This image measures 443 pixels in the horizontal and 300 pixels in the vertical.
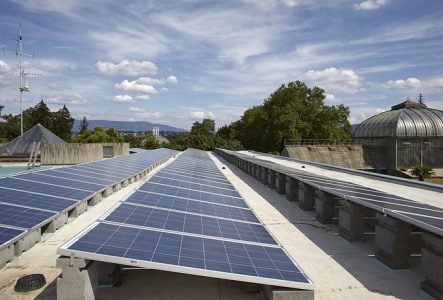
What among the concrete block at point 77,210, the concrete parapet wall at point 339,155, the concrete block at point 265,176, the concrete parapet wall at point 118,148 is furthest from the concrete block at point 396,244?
the concrete parapet wall at point 339,155

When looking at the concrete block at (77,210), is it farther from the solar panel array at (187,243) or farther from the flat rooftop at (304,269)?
the solar panel array at (187,243)

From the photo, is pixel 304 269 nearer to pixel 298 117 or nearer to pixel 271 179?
pixel 271 179

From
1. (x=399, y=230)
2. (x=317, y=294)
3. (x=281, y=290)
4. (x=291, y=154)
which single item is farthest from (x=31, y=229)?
(x=291, y=154)

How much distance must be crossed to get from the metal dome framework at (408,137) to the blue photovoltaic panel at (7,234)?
57585mm

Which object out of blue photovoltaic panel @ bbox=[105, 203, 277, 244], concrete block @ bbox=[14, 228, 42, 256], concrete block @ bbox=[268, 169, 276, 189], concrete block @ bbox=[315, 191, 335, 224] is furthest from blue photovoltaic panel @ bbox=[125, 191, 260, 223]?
concrete block @ bbox=[268, 169, 276, 189]

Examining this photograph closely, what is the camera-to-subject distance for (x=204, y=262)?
21.7 feet

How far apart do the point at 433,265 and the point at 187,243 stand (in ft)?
21.0

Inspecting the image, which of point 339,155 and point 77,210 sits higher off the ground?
point 339,155

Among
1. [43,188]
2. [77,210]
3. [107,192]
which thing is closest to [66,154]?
[107,192]

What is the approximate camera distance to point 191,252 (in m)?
6.95

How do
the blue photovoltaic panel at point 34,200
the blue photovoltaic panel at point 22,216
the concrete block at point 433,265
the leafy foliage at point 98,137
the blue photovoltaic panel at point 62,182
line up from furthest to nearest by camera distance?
the leafy foliage at point 98,137 → the blue photovoltaic panel at point 62,182 → the blue photovoltaic panel at point 34,200 → the blue photovoltaic panel at point 22,216 → the concrete block at point 433,265

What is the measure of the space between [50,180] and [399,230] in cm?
1490

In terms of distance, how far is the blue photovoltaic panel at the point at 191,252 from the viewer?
6336mm

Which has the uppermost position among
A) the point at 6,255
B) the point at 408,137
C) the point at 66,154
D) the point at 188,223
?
the point at 408,137
